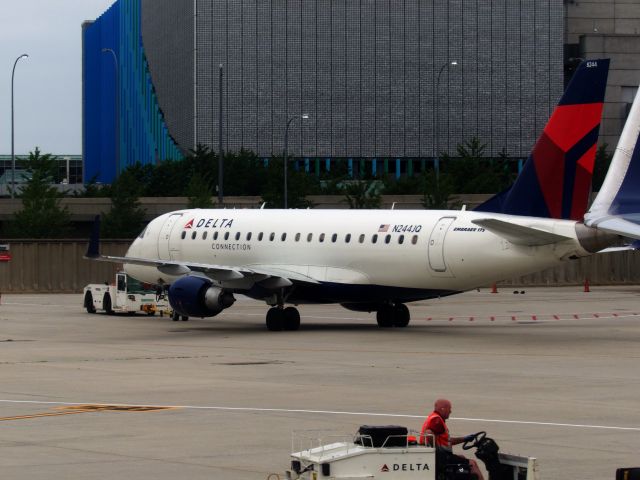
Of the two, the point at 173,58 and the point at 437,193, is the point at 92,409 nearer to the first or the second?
the point at 437,193

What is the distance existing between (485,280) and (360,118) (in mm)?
107706

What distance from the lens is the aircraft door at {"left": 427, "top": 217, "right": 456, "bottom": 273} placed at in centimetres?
4203

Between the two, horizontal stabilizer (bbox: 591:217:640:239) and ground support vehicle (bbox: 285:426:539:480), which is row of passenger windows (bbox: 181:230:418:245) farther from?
ground support vehicle (bbox: 285:426:539:480)

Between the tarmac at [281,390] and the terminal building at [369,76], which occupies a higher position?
the terminal building at [369,76]

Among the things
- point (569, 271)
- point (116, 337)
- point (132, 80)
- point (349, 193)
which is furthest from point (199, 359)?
point (132, 80)

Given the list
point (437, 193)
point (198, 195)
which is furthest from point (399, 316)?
point (198, 195)

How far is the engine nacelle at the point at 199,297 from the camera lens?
143 feet

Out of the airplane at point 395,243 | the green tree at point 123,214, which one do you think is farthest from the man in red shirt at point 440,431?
the green tree at point 123,214

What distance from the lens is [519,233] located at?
39406 millimetres

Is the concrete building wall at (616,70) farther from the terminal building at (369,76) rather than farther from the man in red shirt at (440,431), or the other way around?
the man in red shirt at (440,431)

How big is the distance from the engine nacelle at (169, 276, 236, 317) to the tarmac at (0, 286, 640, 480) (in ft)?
2.94

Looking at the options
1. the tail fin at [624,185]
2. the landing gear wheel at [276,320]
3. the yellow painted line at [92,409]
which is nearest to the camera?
the yellow painted line at [92,409]

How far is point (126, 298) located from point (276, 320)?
12.7m

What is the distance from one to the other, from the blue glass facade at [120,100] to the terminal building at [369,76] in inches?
319
